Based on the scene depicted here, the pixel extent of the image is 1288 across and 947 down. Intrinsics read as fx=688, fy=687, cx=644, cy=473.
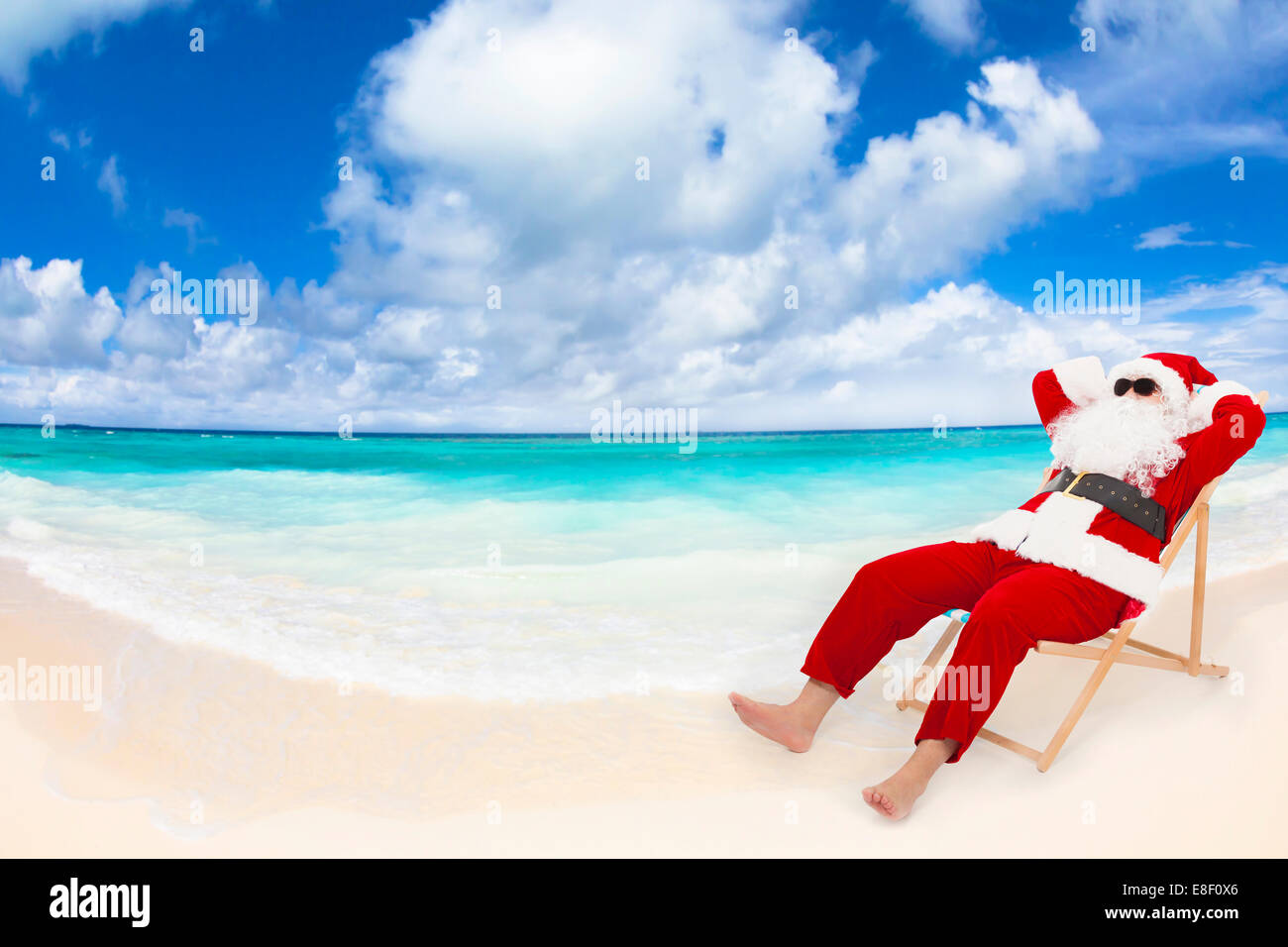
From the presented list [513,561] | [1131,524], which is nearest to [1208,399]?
[1131,524]

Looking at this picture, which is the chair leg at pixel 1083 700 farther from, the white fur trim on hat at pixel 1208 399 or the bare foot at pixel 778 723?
the white fur trim on hat at pixel 1208 399

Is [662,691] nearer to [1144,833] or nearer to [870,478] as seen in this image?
[1144,833]

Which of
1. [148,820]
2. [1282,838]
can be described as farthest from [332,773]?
[1282,838]

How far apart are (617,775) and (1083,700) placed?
1662 millimetres

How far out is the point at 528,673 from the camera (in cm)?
354

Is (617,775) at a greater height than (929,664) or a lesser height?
lesser

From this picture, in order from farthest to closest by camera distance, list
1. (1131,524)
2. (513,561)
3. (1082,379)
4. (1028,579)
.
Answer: (513,561) → (1082,379) → (1131,524) → (1028,579)

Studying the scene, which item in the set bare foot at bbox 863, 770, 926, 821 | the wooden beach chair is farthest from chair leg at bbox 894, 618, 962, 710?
bare foot at bbox 863, 770, 926, 821

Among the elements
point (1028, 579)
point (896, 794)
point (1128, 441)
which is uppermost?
point (1128, 441)

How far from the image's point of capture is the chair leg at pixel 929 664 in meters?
2.81

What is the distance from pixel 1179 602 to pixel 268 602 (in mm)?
5799

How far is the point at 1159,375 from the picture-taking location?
10.1ft

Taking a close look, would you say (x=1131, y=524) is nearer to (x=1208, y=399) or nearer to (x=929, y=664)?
(x=1208, y=399)

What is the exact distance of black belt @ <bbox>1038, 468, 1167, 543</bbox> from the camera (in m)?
2.77
